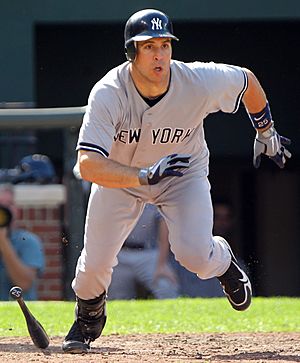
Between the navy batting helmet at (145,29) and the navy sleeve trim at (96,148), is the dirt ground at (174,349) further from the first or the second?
the navy batting helmet at (145,29)

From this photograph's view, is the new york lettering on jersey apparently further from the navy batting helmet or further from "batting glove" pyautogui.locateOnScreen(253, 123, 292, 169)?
"batting glove" pyautogui.locateOnScreen(253, 123, 292, 169)

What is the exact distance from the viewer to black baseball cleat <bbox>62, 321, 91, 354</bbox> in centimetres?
550

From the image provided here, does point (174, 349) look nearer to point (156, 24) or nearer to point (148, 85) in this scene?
point (148, 85)

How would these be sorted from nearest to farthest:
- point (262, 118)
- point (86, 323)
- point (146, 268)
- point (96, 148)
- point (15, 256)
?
point (96, 148) → point (86, 323) → point (262, 118) → point (15, 256) → point (146, 268)

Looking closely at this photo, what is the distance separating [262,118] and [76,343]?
5.18ft

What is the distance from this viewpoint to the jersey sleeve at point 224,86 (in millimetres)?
5441

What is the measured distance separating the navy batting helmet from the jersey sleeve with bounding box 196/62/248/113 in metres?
0.33

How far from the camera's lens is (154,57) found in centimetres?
524

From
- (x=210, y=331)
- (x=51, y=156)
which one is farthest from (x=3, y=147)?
(x=210, y=331)

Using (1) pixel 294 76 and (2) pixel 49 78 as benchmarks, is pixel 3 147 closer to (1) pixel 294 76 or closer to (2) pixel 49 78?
(2) pixel 49 78

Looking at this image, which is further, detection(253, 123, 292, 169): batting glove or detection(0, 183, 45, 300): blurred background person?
detection(0, 183, 45, 300): blurred background person

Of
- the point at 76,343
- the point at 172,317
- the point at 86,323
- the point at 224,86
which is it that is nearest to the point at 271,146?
the point at 224,86

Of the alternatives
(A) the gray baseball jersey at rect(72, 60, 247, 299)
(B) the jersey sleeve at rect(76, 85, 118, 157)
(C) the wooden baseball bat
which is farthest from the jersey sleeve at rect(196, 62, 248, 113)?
(C) the wooden baseball bat

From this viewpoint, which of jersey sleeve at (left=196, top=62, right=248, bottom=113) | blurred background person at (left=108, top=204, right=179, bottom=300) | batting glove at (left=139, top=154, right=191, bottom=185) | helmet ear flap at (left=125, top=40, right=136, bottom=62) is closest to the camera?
batting glove at (left=139, top=154, right=191, bottom=185)
